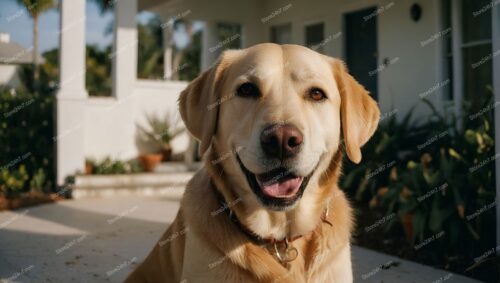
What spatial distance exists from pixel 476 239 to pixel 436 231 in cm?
30

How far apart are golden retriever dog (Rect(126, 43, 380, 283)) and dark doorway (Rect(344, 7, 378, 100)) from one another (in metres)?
5.46

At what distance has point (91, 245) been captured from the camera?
4.53 m

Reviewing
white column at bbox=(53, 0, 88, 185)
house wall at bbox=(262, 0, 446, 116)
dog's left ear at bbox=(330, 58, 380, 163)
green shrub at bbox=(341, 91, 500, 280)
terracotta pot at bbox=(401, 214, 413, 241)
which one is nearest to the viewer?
dog's left ear at bbox=(330, 58, 380, 163)

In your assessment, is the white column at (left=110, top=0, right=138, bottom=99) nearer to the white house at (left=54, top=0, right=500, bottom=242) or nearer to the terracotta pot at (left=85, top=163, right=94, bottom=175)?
the white house at (left=54, top=0, right=500, bottom=242)

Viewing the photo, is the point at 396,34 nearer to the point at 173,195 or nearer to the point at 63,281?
the point at 173,195

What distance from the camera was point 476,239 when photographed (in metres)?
3.79

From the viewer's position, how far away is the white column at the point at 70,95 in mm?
6977

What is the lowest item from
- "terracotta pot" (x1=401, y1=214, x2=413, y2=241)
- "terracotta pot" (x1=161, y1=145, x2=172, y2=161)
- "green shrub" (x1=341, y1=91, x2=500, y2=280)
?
"terracotta pot" (x1=161, y1=145, x2=172, y2=161)

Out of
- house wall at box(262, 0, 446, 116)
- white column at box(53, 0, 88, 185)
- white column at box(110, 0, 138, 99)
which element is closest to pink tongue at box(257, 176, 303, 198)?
house wall at box(262, 0, 446, 116)

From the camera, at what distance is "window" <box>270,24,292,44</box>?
31.9ft

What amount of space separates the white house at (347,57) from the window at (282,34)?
0.14 meters

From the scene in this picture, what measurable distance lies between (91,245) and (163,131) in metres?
4.21

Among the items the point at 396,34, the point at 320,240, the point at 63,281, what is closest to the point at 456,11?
the point at 396,34

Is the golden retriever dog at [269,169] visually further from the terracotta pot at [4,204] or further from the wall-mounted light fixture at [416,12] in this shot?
the wall-mounted light fixture at [416,12]
